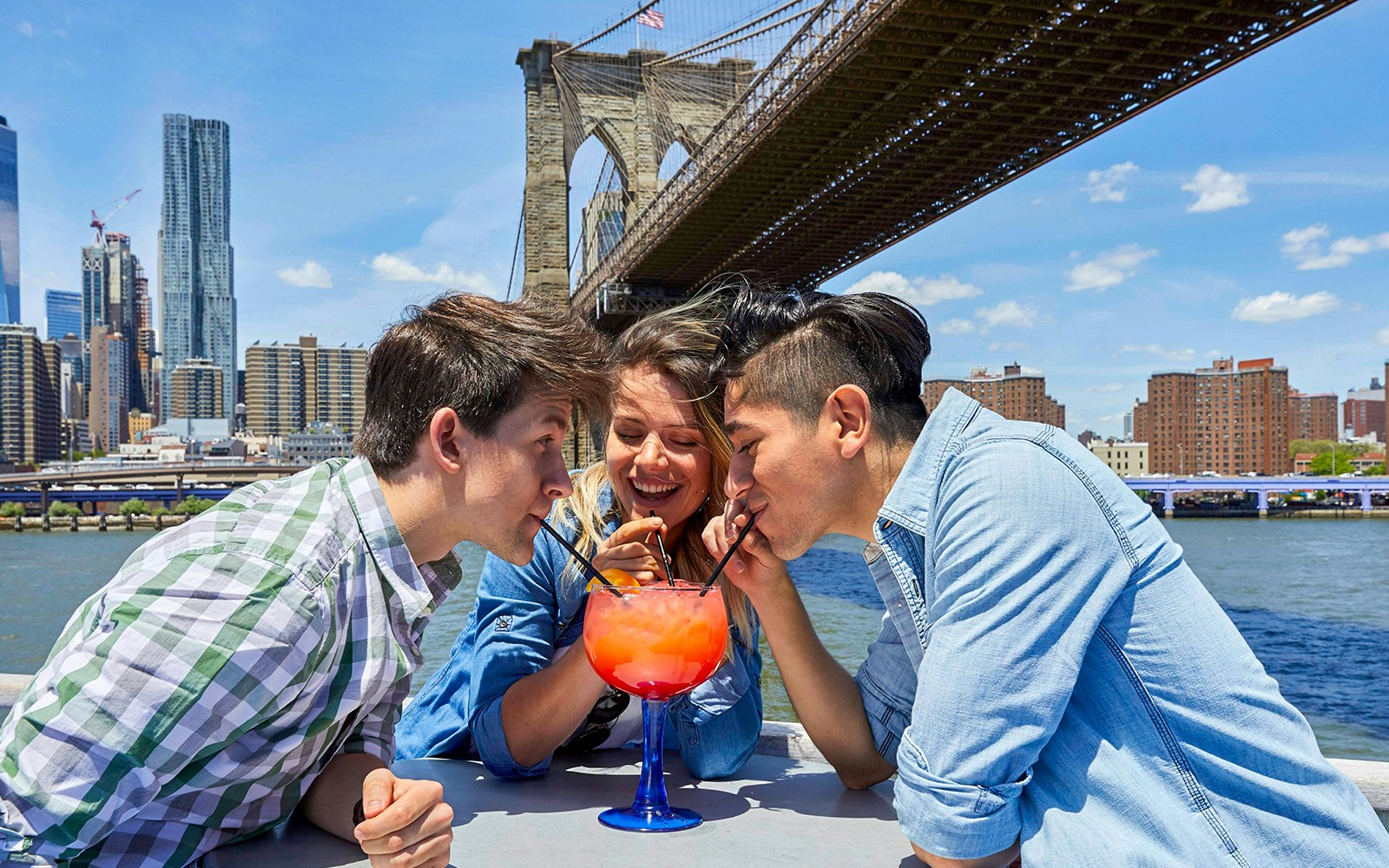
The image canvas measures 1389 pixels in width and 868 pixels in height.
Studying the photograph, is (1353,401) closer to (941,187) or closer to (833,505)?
(941,187)

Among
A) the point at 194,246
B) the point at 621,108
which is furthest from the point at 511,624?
the point at 194,246

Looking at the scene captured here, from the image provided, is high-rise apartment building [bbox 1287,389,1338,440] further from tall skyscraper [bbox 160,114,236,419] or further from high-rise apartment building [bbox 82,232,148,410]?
high-rise apartment building [bbox 82,232,148,410]

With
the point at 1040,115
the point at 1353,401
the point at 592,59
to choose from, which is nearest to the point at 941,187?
the point at 1040,115

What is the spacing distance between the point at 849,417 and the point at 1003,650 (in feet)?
1.23

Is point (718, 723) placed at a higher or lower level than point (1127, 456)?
higher

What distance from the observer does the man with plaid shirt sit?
85 centimetres

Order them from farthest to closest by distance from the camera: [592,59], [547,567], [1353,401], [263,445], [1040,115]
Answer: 1. [1353,401]
2. [263,445]
3. [592,59]
4. [1040,115]
5. [547,567]

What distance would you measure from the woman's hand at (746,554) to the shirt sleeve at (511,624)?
0.28 m

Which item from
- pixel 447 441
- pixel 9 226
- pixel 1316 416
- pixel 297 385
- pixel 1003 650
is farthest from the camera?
pixel 9 226

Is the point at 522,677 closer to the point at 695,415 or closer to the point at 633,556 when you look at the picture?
the point at 633,556

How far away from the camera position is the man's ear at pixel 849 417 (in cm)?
115

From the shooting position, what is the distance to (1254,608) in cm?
1508

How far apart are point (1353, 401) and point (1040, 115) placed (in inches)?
5043

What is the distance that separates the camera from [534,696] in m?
1.33
